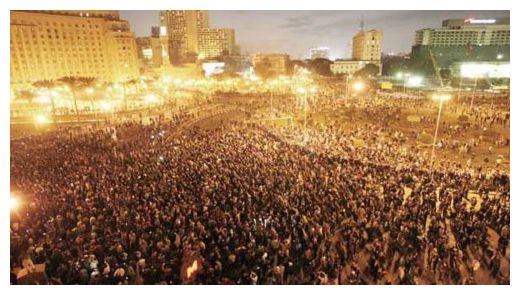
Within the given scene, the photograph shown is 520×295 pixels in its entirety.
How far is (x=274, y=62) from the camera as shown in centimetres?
11444

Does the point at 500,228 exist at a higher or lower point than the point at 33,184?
lower

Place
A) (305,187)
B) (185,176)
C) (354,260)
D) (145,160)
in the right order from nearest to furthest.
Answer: (354,260) → (305,187) → (185,176) → (145,160)

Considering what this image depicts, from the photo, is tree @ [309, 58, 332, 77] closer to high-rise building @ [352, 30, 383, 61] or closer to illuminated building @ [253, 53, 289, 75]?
illuminated building @ [253, 53, 289, 75]

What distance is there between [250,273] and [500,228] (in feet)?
26.5

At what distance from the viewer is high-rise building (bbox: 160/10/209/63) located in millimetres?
142275

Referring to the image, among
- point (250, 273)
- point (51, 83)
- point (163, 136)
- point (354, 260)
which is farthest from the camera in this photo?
point (51, 83)

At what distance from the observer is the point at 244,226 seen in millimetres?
9461

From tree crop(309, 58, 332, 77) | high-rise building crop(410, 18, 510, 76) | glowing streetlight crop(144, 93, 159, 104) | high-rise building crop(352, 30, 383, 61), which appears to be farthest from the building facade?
glowing streetlight crop(144, 93, 159, 104)

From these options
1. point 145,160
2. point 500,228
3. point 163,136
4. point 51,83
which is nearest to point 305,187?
→ point 500,228

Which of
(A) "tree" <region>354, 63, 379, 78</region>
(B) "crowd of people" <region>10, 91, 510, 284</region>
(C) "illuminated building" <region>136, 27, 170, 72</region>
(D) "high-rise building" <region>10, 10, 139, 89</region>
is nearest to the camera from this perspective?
(B) "crowd of people" <region>10, 91, 510, 284</region>

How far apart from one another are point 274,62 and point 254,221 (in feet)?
361

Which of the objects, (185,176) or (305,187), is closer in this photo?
(305,187)

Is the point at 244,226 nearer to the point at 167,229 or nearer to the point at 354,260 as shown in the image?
the point at 167,229

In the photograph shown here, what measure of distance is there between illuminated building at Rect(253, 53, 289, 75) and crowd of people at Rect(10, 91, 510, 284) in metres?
98.4
